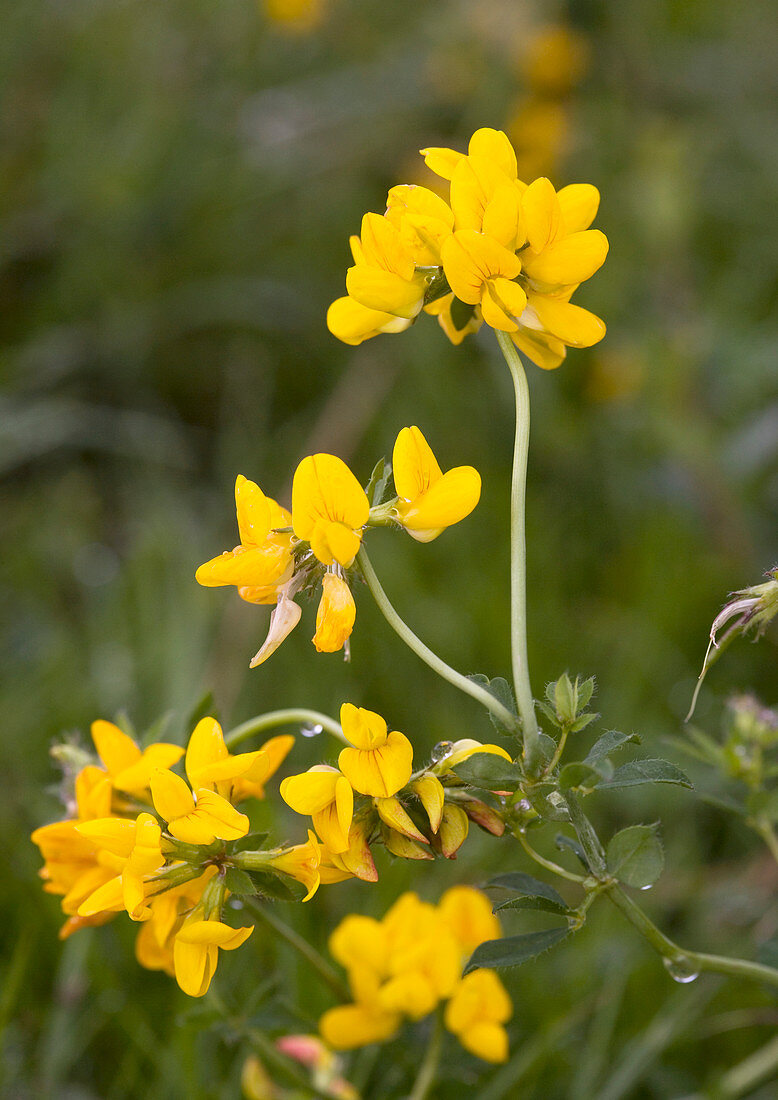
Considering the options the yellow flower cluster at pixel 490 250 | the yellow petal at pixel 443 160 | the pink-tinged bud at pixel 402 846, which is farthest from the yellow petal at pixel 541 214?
the pink-tinged bud at pixel 402 846

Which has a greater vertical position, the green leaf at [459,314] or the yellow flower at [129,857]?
the green leaf at [459,314]

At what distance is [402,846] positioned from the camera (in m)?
0.92

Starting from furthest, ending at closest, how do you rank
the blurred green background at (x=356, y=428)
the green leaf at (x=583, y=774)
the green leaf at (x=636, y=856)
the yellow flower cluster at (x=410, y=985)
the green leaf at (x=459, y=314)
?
the blurred green background at (x=356, y=428) → the yellow flower cluster at (x=410, y=985) → the green leaf at (x=459, y=314) → the green leaf at (x=636, y=856) → the green leaf at (x=583, y=774)

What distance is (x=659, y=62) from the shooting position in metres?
3.91

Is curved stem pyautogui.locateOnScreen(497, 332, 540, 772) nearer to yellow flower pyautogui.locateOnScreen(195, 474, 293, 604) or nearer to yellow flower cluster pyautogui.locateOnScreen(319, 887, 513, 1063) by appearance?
yellow flower pyautogui.locateOnScreen(195, 474, 293, 604)

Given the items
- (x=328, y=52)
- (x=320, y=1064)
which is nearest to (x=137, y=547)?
(x=320, y=1064)

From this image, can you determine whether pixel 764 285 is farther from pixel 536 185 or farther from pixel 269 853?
pixel 269 853

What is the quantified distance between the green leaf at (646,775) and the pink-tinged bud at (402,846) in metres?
0.16

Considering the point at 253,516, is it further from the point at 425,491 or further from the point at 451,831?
the point at 451,831

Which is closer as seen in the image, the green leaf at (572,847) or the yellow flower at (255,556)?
the yellow flower at (255,556)

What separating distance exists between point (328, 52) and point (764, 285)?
255 cm

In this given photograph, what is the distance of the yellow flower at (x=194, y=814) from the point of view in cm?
91

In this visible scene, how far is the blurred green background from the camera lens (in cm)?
173

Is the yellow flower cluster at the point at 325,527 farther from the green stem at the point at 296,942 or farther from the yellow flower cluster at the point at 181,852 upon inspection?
the green stem at the point at 296,942
